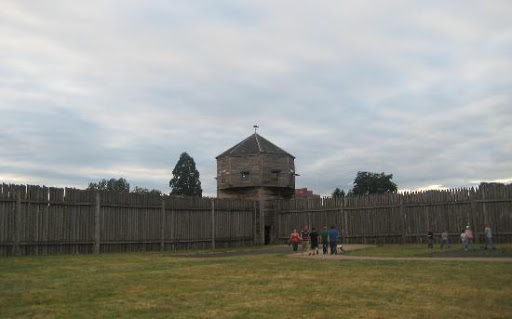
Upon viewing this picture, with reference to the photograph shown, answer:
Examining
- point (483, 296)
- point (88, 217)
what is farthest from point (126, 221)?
point (483, 296)

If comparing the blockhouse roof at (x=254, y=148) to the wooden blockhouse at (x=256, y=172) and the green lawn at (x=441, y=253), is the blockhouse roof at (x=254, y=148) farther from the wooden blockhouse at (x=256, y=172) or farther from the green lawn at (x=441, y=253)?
the green lawn at (x=441, y=253)

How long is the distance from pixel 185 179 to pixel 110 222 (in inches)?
1591

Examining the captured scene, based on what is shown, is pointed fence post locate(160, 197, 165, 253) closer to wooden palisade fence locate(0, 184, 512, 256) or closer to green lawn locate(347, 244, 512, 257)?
wooden palisade fence locate(0, 184, 512, 256)

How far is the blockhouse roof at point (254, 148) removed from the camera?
3822 centimetres

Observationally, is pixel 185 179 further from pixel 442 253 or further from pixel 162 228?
pixel 442 253

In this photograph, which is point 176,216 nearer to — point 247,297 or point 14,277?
point 14,277

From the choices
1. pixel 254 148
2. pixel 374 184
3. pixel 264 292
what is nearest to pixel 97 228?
pixel 254 148

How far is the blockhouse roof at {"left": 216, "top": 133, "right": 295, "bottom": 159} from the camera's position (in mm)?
38219

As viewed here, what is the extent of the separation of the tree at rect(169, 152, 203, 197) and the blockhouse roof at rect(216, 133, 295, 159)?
26412 mm

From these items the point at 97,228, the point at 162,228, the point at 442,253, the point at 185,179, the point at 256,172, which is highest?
the point at 185,179

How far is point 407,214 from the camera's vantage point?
29.4 meters

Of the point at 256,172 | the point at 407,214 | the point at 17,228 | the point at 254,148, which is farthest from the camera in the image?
the point at 254,148

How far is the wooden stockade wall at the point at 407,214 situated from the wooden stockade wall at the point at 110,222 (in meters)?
4.38

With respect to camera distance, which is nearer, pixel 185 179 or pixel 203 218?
pixel 203 218
